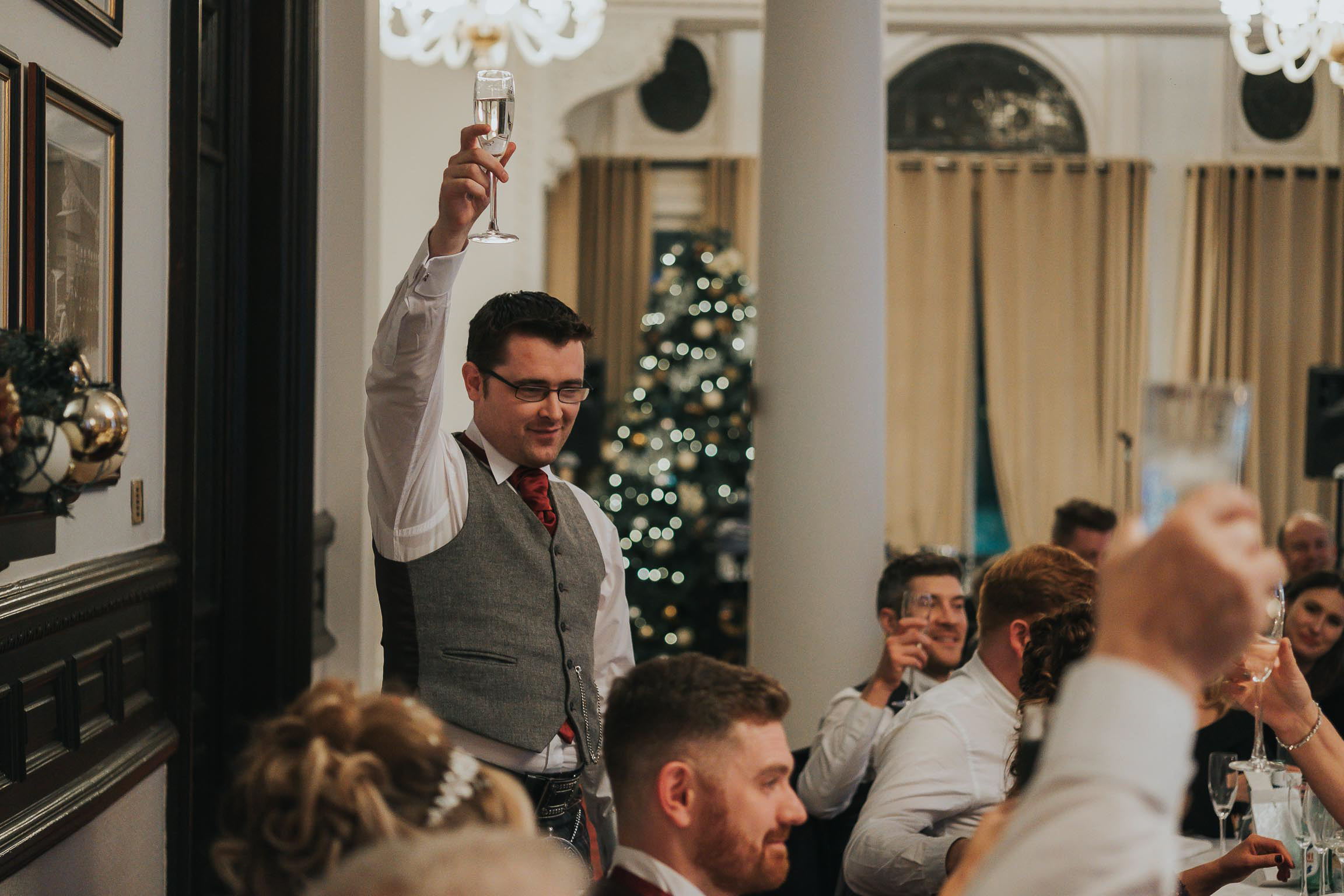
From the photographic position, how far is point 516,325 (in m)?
2.30

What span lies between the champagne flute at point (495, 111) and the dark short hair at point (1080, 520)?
334 centimetres

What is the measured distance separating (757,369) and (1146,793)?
Result: 3581 mm

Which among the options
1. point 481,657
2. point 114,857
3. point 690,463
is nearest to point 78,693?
point 114,857

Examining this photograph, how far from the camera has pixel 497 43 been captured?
21.5 feet

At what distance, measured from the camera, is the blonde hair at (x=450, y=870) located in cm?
87

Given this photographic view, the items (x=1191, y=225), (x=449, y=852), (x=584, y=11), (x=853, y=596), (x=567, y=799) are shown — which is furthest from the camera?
(x=1191, y=225)

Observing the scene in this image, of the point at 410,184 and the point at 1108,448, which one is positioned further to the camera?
the point at 1108,448

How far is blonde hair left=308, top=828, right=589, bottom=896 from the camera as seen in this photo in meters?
0.87

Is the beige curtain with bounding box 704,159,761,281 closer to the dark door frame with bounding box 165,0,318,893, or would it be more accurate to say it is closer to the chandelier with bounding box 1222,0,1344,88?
the chandelier with bounding box 1222,0,1344,88

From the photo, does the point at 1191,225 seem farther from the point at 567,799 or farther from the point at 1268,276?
the point at 567,799

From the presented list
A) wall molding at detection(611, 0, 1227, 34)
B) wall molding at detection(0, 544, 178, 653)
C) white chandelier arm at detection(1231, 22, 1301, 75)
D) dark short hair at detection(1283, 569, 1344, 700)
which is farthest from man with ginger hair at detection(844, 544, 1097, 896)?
wall molding at detection(611, 0, 1227, 34)

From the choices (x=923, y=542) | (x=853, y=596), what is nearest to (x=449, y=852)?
(x=853, y=596)

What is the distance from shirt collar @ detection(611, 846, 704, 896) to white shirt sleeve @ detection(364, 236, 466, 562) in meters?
0.82

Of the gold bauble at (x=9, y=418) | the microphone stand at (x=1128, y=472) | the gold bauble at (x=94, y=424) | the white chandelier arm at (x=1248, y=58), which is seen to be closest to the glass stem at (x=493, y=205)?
the gold bauble at (x=94, y=424)
